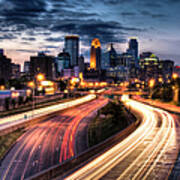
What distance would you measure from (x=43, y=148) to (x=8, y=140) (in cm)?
812

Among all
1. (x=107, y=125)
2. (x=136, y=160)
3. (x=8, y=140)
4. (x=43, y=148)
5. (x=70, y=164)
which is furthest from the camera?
(x=107, y=125)

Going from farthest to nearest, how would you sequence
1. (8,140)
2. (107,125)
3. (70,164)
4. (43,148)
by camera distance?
(107,125) < (8,140) < (43,148) < (70,164)

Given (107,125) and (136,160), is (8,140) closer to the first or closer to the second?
(107,125)

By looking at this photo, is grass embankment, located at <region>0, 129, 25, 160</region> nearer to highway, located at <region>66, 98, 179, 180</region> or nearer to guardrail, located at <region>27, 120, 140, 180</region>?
guardrail, located at <region>27, 120, 140, 180</region>

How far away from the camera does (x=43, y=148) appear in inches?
1629

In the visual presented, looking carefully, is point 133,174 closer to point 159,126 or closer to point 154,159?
point 154,159

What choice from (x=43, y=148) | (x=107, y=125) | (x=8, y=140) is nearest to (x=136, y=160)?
(x=43, y=148)

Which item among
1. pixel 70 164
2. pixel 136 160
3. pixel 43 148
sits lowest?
pixel 43 148

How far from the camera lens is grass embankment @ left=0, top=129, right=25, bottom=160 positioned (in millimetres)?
40588

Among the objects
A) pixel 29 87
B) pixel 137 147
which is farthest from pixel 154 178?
pixel 29 87

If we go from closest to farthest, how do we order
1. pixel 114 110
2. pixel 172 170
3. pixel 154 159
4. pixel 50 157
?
1. pixel 172 170
2. pixel 154 159
3. pixel 50 157
4. pixel 114 110

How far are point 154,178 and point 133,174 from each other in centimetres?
193

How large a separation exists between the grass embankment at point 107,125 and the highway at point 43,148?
182 centimetres

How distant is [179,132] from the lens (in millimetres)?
41531
